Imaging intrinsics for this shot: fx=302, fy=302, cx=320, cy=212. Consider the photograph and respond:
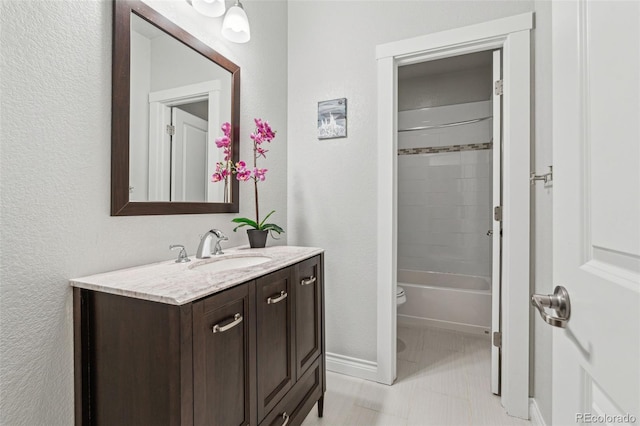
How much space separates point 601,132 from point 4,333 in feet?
4.67

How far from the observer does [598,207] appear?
49 cm

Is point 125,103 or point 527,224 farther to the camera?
point 527,224

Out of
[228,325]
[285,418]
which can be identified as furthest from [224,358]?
[285,418]

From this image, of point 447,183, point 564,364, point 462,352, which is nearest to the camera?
point 564,364

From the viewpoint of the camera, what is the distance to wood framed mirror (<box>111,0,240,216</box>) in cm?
112

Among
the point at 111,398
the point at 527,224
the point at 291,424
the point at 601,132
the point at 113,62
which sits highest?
the point at 113,62

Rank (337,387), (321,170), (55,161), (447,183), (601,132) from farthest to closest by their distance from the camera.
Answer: (447,183) < (321,170) < (337,387) < (55,161) < (601,132)

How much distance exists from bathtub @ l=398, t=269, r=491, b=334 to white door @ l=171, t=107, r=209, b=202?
6.97ft

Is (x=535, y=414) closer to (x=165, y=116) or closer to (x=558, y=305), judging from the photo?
(x=558, y=305)

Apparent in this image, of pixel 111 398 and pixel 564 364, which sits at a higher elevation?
pixel 564 364

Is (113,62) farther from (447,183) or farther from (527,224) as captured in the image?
(447,183)

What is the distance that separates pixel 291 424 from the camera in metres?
1.31

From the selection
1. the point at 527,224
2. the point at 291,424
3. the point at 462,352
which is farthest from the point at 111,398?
the point at 462,352

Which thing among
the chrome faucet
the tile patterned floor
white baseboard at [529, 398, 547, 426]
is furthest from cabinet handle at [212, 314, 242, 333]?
white baseboard at [529, 398, 547, 426]
